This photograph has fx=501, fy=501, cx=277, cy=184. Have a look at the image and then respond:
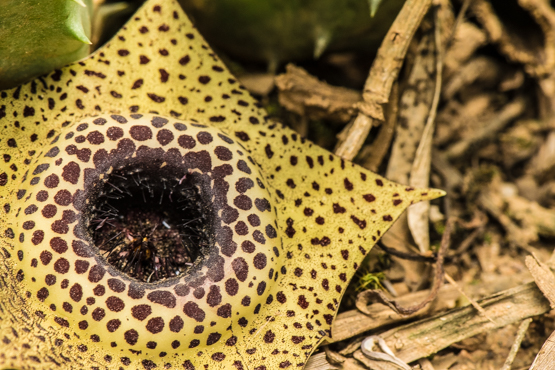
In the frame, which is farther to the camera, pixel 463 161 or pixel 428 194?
pixel 463 161

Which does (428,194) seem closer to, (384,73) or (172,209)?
(384,73)

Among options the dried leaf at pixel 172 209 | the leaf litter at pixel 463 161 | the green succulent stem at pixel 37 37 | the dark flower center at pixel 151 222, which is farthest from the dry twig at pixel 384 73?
the green succulent stem at pixel 37 37

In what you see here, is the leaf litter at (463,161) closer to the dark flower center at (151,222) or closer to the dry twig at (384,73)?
the dry twig at (384,73)

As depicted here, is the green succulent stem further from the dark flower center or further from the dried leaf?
the dark flower center

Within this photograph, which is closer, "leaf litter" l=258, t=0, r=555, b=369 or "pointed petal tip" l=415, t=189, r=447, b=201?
"pointed petal tip" l=415, t=189, r=447, b=201

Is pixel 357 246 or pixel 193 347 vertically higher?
pixel 357 246

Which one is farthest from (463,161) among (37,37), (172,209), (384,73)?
(37,37)

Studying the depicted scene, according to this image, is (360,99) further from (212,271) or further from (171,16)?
(212,271)

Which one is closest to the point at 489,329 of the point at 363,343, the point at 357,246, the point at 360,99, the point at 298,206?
the point at 363,343

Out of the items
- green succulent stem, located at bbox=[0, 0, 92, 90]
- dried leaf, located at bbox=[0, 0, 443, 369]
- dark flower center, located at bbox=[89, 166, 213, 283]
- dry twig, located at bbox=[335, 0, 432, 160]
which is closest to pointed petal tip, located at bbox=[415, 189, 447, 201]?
dried leaf, located at bbox=[0, 0, 443, 369]

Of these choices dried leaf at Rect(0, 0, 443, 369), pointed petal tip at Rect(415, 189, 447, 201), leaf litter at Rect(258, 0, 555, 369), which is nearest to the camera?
dried leaf at Rect(0, 0, 443, 369)

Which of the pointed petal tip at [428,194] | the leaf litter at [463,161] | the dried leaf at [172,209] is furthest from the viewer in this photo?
the leaf litter at [463,161]
